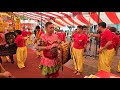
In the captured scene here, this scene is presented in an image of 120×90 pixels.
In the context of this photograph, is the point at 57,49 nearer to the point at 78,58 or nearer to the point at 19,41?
the point at 78,58

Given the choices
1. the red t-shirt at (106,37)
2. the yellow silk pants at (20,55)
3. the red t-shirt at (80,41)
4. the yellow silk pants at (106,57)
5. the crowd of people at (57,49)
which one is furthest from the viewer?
the yellow silk pants at (20,55)

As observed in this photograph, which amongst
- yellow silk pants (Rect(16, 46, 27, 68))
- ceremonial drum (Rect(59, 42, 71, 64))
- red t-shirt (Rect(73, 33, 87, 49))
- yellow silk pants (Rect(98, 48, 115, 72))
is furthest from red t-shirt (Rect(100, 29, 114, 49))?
yellow silk pants (Rect(16, 46, 27, 68))

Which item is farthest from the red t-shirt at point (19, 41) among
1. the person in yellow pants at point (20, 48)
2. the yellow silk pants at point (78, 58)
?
the yellow silk pants at point (78, 58)

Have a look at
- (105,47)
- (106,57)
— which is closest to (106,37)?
(105,47)

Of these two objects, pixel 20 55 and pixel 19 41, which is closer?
pixel 19 41

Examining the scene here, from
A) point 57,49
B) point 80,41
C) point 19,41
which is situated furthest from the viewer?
point 19,41

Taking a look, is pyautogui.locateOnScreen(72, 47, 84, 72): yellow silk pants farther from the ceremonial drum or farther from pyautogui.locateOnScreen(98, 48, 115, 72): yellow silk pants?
the ceremonial drum

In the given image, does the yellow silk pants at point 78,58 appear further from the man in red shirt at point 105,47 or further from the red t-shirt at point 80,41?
the man in red shirt at point 105,47

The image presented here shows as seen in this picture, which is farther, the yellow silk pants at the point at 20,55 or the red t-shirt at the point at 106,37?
the yellow silk pants at the point at 20,55

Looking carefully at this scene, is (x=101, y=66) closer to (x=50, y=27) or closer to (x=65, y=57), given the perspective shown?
(x=65, y=57)

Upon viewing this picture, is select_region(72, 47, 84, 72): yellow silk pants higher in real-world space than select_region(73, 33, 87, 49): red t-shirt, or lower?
lower

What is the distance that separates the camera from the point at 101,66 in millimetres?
4000

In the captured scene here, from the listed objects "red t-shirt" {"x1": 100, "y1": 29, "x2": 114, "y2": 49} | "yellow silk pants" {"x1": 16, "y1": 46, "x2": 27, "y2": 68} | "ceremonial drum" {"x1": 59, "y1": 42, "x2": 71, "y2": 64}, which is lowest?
"yellow silk pants" {"x1": 16, "y1": 46, "x2": 27, "y2": 68}

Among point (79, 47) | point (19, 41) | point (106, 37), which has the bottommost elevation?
point (79, 47)
